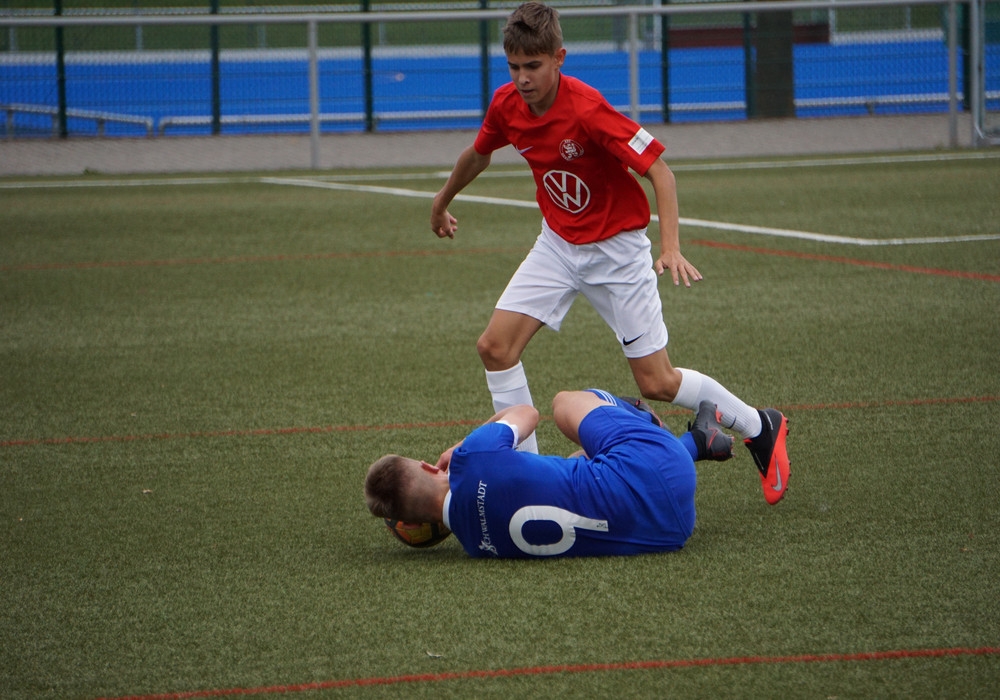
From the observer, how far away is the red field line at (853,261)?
7984 millimetres

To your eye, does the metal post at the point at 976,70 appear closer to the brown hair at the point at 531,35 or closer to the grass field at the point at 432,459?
the grass field at the point at 432,459

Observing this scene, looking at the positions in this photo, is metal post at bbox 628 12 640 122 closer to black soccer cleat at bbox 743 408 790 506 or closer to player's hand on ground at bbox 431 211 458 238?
player's hand on ground at bbox 431 211 458 238

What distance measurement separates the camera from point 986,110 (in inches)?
655

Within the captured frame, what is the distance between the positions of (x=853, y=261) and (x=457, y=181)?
4731 millimetres

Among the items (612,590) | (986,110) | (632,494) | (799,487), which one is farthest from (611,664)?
(986,110)

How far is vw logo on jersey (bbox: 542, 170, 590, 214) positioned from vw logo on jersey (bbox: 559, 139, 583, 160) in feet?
0.27

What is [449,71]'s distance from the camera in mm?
18969

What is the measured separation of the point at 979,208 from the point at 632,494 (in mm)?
8436

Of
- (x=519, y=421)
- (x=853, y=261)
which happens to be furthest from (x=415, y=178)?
(x=519, y=421)

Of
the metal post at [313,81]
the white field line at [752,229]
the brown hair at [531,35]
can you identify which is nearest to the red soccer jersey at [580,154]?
the brown hair at [531,35]

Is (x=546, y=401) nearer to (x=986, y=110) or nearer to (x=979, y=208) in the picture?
(x=979, y=208)

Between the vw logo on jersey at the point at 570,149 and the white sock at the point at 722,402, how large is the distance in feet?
2.95

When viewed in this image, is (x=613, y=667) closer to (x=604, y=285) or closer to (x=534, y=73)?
(x=604, y=285)

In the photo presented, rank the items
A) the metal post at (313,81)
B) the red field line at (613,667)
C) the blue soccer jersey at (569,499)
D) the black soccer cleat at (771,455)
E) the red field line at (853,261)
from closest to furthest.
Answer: the red field line at (613,667) < the blue soccer jersey at (569,499) < the black soccer cleat at (771,455) < the red field line at (853,261) < the metal post at (313,81)
